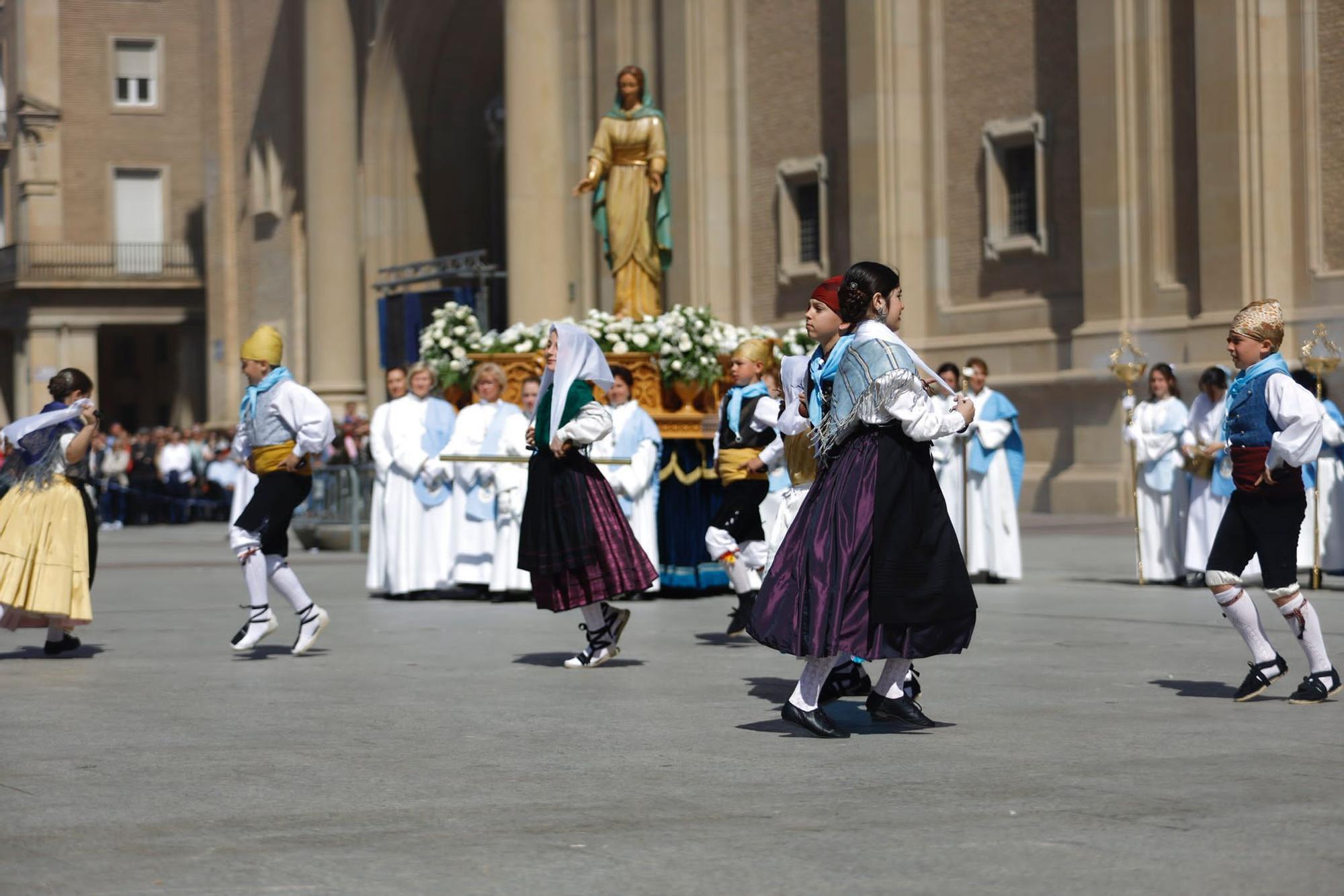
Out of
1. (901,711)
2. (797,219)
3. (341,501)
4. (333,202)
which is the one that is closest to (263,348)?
(901,711)

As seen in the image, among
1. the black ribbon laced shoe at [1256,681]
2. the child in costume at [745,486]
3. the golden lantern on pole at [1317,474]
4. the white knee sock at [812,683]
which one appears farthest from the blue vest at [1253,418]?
the golden lantern on pole at [1317,474]

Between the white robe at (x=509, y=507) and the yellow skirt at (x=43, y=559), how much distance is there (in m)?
4.56

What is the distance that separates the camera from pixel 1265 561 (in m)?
9.04

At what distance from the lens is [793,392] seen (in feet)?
31.5

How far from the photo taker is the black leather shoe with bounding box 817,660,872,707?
8.89 m

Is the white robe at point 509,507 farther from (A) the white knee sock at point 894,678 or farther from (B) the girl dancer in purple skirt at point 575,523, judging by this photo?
(A) the white knee sock at point 894,678

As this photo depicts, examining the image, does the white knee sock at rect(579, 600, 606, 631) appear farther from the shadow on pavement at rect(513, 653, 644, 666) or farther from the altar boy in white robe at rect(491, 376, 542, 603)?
the altar boy in white robe at rect(491, 376, 542, 603)

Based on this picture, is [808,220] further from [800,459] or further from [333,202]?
[800,459]

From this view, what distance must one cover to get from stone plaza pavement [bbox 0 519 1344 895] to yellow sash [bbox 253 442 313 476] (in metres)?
1.07

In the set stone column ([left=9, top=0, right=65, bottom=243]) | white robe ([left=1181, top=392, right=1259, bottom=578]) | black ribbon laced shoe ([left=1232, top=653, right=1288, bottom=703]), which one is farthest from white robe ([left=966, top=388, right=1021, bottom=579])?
stone column ([left=9, top=0, right=65, bottom=243])

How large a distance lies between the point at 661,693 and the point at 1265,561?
2.83 m

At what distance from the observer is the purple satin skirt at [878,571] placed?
7.86m

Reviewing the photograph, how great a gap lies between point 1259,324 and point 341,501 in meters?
15.4

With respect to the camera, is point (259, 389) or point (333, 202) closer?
point (259, 389)
